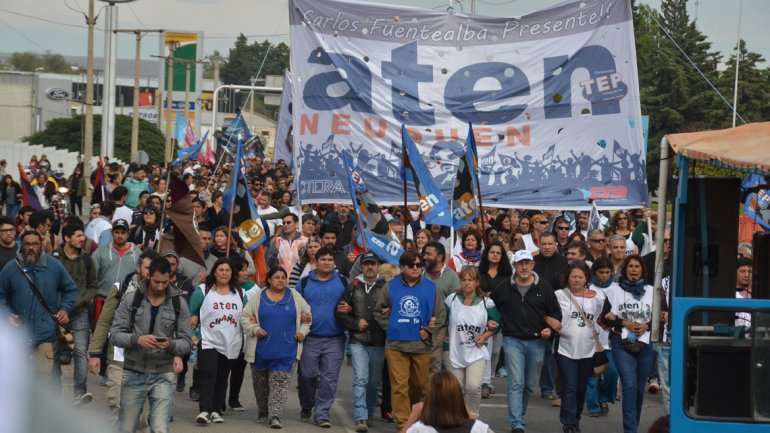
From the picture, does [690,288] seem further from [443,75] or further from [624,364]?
[443,75]

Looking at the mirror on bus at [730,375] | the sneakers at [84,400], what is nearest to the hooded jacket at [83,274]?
the sneakers at [84,400]

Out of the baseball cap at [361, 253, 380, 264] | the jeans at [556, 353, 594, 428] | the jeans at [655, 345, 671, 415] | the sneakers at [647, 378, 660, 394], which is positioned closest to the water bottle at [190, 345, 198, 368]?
the baseball cap at [361, 253, 380, 264]

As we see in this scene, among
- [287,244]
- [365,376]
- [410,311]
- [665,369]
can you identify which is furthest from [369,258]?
[665,369]

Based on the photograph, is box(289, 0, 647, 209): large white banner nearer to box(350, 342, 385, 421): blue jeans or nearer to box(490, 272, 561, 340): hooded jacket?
box(490, 272, 561, 340): hooded jacket

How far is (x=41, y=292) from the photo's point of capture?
32.8ft

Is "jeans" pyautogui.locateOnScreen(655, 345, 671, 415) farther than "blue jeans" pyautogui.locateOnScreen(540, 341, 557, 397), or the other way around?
"blue jeans" pyautogui.locateOnScreen(540, 341, 557, 397)

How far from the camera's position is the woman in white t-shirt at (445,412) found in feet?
19.4

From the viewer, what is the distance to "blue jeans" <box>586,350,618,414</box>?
1159cm

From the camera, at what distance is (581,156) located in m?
13.9

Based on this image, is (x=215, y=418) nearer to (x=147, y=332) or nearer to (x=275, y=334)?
(x=275, y=334)

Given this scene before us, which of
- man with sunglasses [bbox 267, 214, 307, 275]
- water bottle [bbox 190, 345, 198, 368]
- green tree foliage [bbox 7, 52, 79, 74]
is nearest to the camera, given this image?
water bottle [bbox 190, 345, 198, 368]

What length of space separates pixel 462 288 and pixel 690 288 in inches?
112

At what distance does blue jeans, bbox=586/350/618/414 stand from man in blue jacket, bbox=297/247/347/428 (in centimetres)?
250

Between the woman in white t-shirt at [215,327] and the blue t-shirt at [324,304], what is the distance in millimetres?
657
